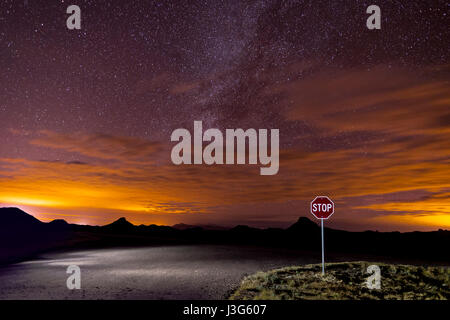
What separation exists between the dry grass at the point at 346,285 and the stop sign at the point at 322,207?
81.9 inches

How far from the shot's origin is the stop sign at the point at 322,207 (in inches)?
460

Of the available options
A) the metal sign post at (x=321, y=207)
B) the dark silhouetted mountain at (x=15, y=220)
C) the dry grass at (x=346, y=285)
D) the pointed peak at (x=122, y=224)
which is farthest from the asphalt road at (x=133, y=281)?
the pointed peak at (x=122, y=224)

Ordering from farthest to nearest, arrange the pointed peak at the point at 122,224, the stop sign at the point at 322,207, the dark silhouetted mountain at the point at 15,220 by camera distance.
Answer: the pointed peak at the point at 122,224 → the dark silhouetted mountain at the point at 15,220 → the stop sign at the point at 322,207

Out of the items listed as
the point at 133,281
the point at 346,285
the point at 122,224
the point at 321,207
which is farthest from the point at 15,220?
the point at 346,285

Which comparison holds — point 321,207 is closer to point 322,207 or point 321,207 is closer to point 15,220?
point 322,207

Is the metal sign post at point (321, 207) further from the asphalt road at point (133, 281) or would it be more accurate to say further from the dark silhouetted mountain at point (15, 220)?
the dark silhouetted mountain at point (15, 220)

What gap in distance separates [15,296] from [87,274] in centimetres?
410

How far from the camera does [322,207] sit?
1173 centimetres

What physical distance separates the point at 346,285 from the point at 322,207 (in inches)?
103
